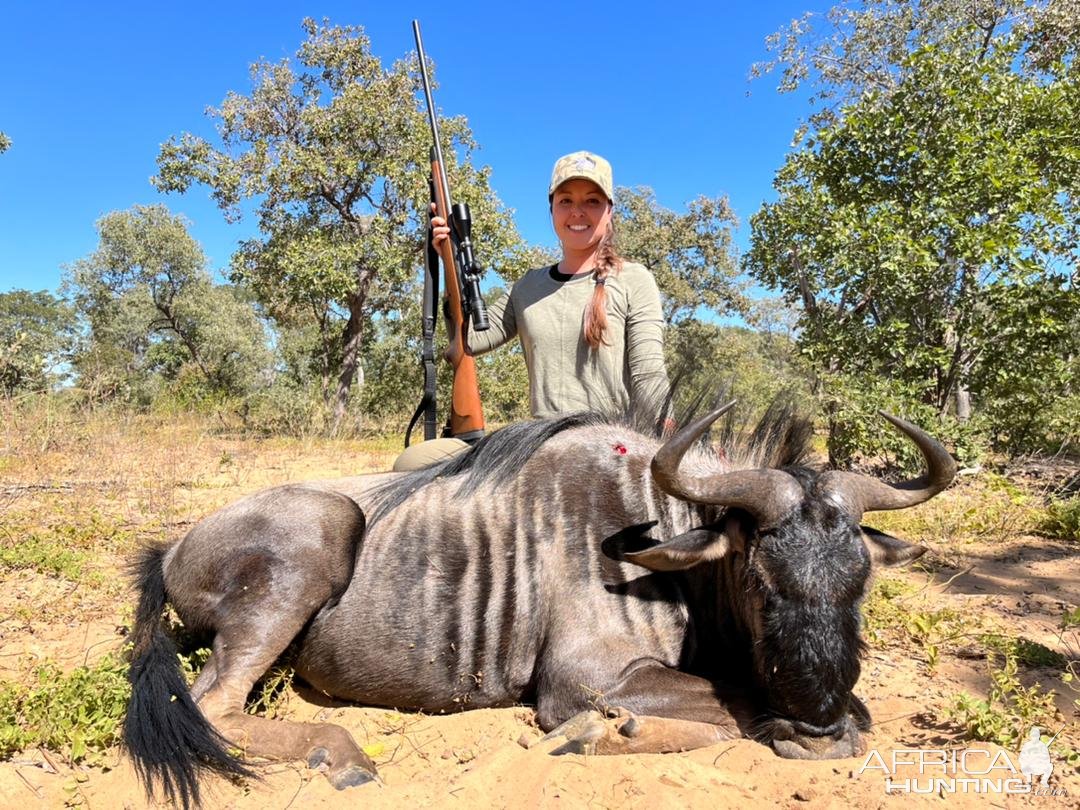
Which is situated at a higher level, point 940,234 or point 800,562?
point 940,234

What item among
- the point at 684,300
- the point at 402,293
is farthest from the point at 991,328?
the point at 684,300

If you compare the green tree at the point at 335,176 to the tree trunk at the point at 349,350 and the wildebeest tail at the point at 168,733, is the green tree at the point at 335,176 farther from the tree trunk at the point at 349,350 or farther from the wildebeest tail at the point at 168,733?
the wildebeest tail at the point at 168,733

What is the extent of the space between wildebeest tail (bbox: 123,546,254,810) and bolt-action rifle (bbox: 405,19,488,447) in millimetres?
1683

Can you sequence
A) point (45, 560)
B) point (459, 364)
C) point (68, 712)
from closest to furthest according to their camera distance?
point (68, 712) < point (459, 364) < point (45, 560)

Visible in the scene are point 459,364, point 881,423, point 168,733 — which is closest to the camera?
point 168,733

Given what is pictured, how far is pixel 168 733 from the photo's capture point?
2.55m

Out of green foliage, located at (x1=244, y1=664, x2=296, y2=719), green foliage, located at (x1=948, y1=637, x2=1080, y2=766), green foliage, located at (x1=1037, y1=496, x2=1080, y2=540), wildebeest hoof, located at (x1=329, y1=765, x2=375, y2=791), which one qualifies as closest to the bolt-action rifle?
green foliage, located at (x1=244, y1=664, x2=296, y2=719)

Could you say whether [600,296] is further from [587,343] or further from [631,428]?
[631,428]

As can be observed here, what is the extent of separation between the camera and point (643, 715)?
2.62 m

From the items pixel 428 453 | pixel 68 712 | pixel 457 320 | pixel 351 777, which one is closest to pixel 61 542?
pixel 68 712

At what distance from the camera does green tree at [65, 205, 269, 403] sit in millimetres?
23875

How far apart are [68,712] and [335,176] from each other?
13.5 m

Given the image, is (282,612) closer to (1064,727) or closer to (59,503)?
(1064,727)

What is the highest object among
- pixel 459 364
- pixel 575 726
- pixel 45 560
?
pixel 459 364
